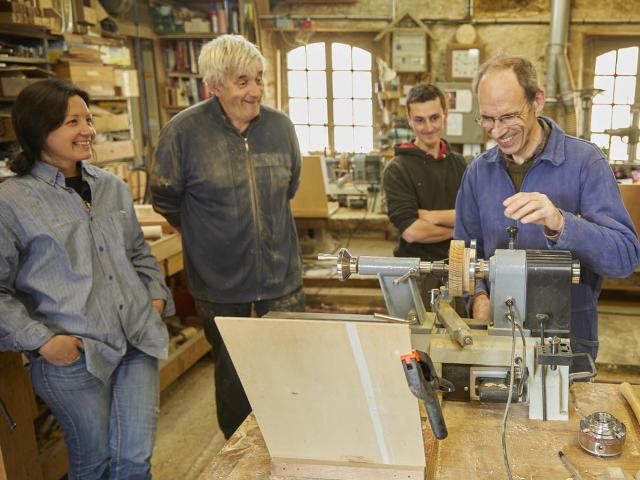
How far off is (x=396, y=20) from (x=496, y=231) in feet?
13.4

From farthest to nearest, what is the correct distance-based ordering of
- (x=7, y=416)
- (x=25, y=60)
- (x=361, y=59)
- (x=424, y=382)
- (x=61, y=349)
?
(x=361, y=59), (x=25, y=60), (x=7, y=416), (x=61, y=349), (x=424, y=382)

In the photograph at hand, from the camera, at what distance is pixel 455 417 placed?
1.14m

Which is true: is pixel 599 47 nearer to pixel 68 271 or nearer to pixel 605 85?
pixel 605 85

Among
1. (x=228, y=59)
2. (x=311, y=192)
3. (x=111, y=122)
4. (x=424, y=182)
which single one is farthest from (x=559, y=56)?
(x=228, y=59)

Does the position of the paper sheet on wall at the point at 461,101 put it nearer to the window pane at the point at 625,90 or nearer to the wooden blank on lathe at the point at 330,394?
the window pane at the point at 625,90

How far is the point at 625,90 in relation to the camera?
520 centimetres

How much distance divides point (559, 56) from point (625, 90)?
3.08 ft

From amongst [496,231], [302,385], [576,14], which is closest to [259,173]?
[496,231]

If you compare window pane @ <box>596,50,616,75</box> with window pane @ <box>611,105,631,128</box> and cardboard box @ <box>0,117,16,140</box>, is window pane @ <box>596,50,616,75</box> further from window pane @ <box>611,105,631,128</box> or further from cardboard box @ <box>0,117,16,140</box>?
cardboard box @ <box>0,117,16,140</box>

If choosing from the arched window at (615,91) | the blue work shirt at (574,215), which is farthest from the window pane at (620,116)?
the blue work shirt at (574,215)

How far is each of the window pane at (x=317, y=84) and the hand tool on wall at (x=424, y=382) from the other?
5.04 metres

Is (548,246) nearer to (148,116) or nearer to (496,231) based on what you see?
(496,231)

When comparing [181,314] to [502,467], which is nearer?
[502,467]

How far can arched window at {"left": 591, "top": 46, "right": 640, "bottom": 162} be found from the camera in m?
5.11
